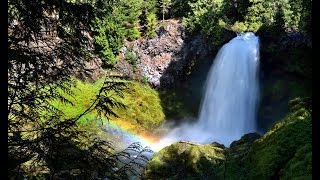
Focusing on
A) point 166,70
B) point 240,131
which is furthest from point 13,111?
point 166,70

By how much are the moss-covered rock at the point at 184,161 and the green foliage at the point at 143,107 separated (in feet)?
35.7

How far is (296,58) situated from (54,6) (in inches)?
874

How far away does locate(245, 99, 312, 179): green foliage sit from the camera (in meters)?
7.42

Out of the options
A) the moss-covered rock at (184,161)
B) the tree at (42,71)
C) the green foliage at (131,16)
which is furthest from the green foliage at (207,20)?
the tree at (42,71)

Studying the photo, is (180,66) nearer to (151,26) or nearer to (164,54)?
(164,54)

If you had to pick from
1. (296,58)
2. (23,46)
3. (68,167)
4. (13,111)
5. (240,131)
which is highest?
(296,58)

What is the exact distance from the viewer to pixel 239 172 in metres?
9.12

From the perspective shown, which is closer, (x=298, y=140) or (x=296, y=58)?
(x=298, y=140)

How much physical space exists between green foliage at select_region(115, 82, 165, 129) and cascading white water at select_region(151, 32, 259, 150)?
1.65 meters

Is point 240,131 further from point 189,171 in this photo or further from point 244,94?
point 189,171

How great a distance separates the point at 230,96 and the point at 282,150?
17.2m

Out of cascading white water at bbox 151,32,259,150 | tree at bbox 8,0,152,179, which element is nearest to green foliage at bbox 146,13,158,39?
cascading white water at bbox 151,32,259,150

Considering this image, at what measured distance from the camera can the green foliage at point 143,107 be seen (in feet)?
81.8

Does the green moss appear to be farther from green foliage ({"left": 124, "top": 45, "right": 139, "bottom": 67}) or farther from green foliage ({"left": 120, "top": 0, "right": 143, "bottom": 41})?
green foliage ({"left": 120, "top": 0, "right": 143, "bottom": 41})
